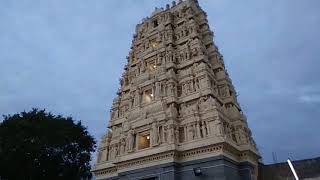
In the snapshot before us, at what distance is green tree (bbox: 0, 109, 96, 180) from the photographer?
31844 millimetres

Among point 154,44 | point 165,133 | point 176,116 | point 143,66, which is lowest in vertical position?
point 165,133

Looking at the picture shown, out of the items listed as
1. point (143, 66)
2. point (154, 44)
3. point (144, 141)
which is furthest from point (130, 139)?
point (154, 44)

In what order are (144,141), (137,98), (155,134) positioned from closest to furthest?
(155,134)
(144,141)
(137,98)

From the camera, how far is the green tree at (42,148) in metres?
31.8

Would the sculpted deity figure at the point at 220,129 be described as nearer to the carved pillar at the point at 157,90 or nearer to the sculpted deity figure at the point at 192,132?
the sculpted deity figure at the point at 192,132

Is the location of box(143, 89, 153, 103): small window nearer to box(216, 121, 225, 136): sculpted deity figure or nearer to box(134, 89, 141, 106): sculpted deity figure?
box(134, 89, 141, 106): sculpted deity figure

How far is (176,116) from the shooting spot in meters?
27.8

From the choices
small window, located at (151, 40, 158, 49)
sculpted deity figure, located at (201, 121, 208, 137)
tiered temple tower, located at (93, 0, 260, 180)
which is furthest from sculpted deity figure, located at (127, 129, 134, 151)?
small window, located at (151, 40, 158, 49)

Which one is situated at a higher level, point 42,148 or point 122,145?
point 42,148

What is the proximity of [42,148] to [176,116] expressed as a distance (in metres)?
15.9

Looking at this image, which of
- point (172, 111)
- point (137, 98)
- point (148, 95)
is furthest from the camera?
point (148, 95)

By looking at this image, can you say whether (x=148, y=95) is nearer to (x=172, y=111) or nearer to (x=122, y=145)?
(x=172, y=111)

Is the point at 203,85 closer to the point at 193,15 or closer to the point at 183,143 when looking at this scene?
the point at 183,143

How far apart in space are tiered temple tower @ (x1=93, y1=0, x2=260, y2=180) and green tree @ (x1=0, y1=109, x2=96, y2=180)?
589 cm
